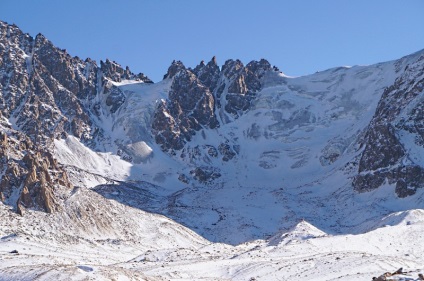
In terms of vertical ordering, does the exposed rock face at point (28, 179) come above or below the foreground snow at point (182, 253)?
above

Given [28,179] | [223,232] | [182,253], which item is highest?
[28,179]

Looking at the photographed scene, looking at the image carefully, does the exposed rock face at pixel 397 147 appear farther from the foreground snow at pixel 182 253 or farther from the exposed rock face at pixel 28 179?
the exposed rock face at pixel 28 179

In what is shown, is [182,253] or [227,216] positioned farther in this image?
[227,216]

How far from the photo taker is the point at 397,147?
159000 mm

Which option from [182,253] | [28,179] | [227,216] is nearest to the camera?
[182,253]

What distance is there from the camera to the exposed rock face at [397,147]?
147375 mm

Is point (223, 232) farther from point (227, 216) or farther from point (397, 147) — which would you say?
point (397, 147)

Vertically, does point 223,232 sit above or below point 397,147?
below

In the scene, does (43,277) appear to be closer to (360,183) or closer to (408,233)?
(408,233)

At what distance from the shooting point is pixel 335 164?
196 m

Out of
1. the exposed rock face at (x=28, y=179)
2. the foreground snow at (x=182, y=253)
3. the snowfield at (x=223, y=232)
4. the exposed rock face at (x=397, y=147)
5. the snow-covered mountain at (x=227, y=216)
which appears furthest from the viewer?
the exposed rock face at (x=397, y=147)

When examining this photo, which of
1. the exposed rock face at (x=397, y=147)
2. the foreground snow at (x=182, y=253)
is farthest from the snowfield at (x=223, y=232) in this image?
the exposed rock face at (x=397, y=147)

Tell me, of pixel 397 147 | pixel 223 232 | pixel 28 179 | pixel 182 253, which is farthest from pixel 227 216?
pixel 182 253

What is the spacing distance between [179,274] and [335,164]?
431ft
